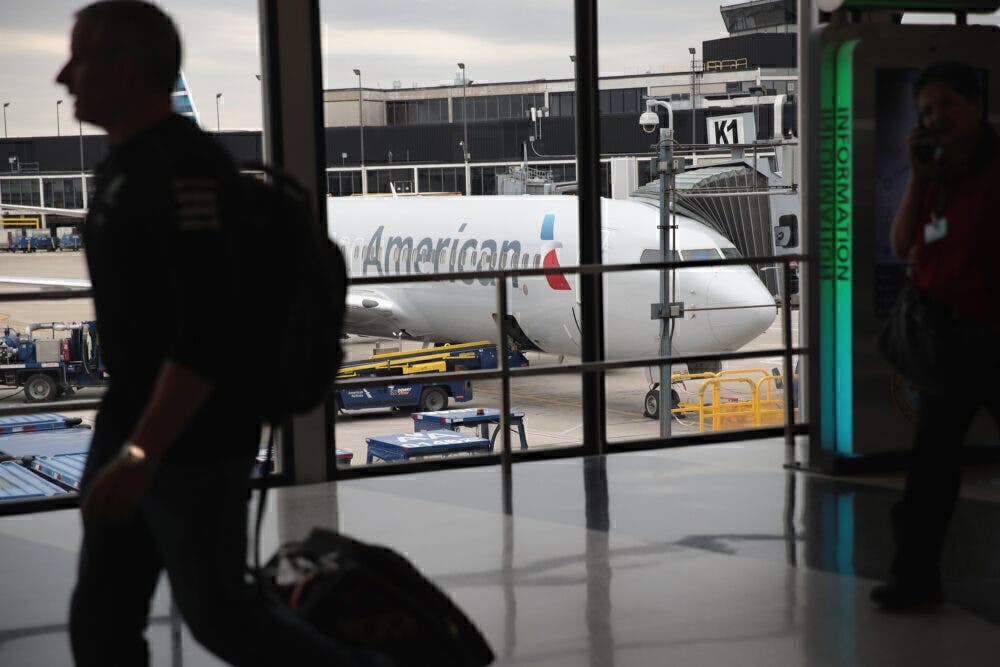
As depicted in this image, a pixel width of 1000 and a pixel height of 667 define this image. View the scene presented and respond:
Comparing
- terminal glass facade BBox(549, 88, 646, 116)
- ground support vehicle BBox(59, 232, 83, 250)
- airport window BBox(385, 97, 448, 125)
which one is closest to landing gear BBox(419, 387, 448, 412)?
airport window BBox(385, 97, 448, 125)

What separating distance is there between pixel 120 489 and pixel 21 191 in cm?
421

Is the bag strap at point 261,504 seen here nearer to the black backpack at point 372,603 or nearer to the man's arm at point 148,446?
the black backpack at point 372,603

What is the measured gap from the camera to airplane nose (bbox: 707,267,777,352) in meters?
15.0

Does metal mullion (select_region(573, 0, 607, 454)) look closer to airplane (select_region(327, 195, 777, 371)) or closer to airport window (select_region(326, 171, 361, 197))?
airport window (select_region(326, 171, 361, 197))

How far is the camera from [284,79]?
3980mm

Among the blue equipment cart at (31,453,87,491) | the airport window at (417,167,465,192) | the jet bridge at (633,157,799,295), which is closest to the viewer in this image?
the blue equipment cart at (31,453,87,491)

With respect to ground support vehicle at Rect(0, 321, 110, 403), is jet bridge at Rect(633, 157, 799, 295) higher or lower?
higher

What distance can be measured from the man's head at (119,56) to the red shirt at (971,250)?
1.62 metres

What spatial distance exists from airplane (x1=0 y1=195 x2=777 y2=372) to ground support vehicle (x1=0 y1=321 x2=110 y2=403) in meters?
5.18

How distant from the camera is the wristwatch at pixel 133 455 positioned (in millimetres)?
1227

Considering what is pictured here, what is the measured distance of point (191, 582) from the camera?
1.32 metres

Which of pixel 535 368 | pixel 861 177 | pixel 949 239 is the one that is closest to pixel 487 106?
pixel 535 368

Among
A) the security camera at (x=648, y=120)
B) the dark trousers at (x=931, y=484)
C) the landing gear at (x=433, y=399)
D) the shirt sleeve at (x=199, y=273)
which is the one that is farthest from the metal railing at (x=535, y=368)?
the landing gear at (x=433, y=399)

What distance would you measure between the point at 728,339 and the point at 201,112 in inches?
499
